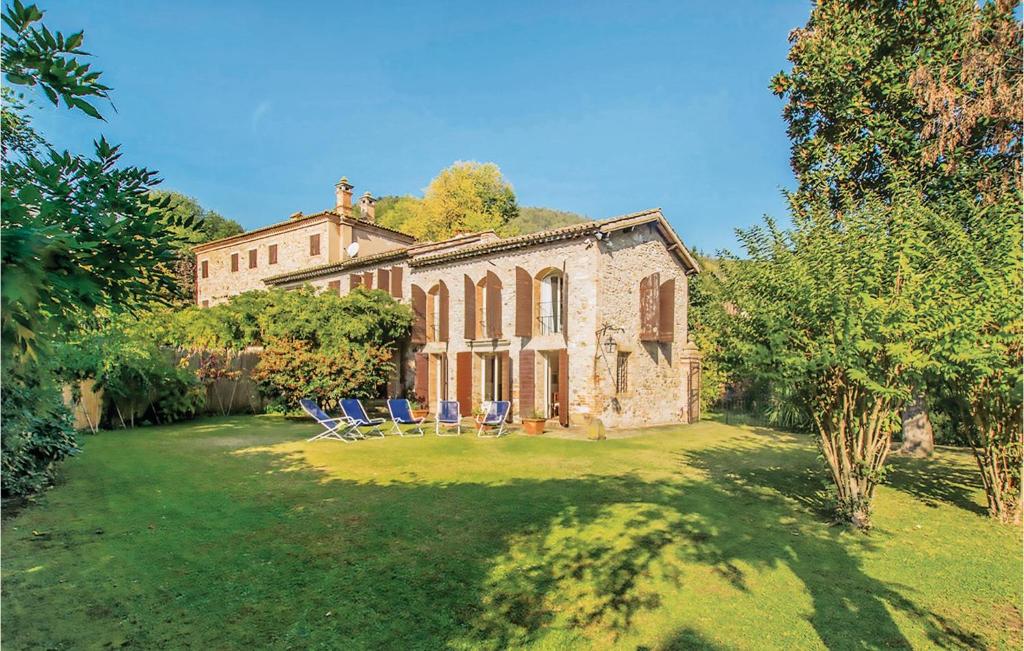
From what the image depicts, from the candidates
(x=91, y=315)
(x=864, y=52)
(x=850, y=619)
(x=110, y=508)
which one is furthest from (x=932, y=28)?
(x=110, y=508)

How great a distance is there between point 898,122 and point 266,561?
15708 mm

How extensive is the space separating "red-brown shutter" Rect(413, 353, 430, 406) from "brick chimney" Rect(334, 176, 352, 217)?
11817 millimetres

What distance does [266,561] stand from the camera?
4.48 m

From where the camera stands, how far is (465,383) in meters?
17.6

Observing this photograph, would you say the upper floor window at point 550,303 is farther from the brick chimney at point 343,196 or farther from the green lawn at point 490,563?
the brick chimney at point 343,196

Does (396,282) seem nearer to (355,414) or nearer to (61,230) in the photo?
(355,414)

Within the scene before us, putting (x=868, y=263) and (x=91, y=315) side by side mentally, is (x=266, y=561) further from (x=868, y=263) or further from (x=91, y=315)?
(x=868, y=263)

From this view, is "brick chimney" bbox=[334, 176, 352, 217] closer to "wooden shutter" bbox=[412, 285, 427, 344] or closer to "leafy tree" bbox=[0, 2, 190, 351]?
"wooden shutter" bbox=[412, 285, 427, 344]

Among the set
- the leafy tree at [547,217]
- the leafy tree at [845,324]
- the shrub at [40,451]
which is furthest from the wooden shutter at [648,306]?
the leafy tree at [547,217]

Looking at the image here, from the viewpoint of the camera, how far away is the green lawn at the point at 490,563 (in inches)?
135

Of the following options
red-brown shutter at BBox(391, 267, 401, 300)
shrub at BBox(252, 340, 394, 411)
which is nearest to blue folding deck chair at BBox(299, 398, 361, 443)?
shrub at BBox(252, 340, 394, 411)

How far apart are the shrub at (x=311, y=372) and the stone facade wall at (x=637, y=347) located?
23.8ft

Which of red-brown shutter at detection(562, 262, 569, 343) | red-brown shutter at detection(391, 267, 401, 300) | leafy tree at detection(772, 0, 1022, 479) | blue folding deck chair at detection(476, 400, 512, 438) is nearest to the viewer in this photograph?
leafy tree at detection(772, 0, 1022, 479)

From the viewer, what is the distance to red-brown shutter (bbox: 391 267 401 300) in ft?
66.1
